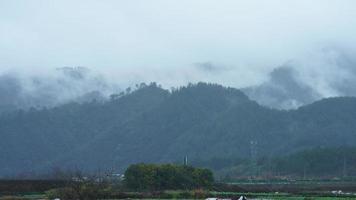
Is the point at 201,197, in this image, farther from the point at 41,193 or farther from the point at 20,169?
the point at 20,169

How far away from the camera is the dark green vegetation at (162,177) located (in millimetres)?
76438

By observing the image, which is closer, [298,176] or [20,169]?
[298,176]

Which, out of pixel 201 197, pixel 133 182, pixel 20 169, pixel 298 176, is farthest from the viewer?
pixel 20 169

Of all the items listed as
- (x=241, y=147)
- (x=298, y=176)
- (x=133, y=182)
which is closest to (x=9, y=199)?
(x=133, y=182)

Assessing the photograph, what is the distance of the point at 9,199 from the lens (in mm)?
55688

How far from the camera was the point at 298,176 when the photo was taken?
124 metres

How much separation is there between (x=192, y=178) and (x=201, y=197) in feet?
55.6

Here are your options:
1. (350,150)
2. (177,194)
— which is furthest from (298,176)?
(177,194)

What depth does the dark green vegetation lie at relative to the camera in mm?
76438

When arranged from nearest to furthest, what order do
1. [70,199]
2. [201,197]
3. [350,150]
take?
1. [70,199]
2. [201,197]
3. [350,150]

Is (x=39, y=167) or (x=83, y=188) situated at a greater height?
(x=39, y=167)

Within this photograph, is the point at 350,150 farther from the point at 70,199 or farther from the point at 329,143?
the point at 70,199

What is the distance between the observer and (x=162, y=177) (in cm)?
7788

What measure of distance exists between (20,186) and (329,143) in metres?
135
